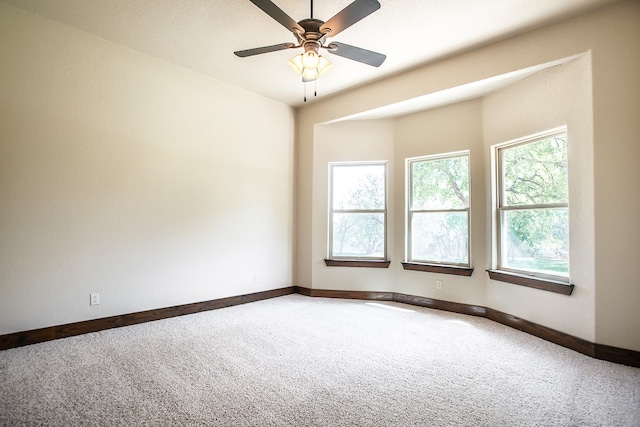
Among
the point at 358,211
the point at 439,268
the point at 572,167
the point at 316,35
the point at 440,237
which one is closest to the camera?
the point at 316,35

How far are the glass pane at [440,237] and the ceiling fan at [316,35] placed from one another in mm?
2309

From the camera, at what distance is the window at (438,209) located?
3994 millimetres

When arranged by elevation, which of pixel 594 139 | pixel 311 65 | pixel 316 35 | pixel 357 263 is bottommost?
pixel 357 263

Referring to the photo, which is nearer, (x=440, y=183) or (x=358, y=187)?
(x=440, y=183)

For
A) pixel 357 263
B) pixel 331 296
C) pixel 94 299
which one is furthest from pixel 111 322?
pixel 357 263

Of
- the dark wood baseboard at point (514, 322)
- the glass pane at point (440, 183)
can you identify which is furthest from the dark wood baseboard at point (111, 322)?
the glass pane at point (440, 183)

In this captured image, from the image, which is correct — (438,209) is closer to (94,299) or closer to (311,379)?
(311,379)

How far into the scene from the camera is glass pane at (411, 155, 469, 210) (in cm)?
401

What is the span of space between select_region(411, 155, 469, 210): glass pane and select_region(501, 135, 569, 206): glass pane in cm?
49

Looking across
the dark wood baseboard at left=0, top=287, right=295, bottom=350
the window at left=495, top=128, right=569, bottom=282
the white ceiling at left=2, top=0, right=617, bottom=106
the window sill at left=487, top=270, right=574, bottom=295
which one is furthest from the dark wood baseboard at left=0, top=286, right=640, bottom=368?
the white ceiling at left=2, top=0, right=617, bottom=106

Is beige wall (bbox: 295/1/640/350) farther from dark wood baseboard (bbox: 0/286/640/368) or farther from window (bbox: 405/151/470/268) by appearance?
window (bbox: 405/151/470/268)

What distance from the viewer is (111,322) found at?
3.14m

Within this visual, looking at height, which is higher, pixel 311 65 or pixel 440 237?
pixel 311 65

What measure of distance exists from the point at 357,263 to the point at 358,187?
1.11m
